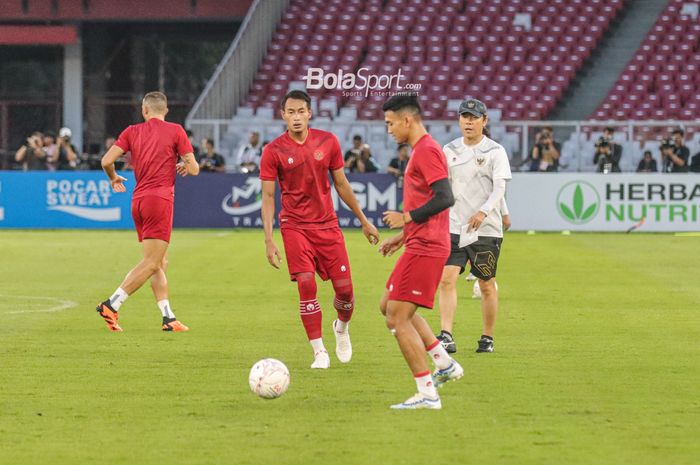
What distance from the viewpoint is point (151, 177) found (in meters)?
12.9

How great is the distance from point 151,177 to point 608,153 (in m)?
18.7

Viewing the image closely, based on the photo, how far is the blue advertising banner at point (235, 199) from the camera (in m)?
29.6

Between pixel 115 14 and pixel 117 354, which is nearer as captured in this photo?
pixel 117 354

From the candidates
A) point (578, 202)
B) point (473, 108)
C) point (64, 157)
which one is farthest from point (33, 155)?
point (473, 108)

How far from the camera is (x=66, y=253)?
23.1m

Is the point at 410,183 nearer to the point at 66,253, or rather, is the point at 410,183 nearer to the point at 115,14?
the point at 66,253

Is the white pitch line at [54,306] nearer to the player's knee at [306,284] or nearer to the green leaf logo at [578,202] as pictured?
the player's knee at [306,284]

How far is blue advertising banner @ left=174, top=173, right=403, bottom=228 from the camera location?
97.1 feet

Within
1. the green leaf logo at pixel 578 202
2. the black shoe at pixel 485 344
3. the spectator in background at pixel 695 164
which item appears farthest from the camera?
the spectator in background at pixel 695 164

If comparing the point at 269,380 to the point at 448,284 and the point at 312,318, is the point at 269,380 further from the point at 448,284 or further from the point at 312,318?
the point at 448,284

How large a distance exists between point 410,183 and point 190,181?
70.8 feet

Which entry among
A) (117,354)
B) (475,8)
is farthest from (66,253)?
(475,8)

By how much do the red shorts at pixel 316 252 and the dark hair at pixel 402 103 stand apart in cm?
220
